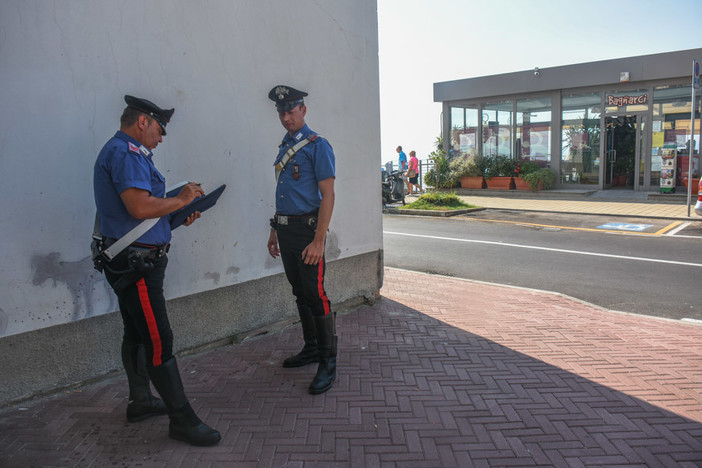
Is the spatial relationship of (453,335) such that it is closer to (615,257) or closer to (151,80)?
(151,80)

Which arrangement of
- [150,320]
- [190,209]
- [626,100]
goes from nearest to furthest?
[150,320] → [190,209] → [626,100]

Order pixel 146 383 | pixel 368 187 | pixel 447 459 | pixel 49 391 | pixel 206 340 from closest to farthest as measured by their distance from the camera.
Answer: pixel 447 459 < pixel 146 383 < pixel 49 391 < pixel 206 340 < pixel 368 187

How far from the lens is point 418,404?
338 centimetres

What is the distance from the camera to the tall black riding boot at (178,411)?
2.88m

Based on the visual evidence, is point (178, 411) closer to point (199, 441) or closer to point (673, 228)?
point (199, 441)

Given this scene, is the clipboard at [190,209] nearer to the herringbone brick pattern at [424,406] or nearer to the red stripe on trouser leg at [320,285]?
the red stripe on trouser leg at [320,285]

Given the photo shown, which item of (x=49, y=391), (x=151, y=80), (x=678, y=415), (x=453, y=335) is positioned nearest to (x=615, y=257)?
(x=453, y=335)

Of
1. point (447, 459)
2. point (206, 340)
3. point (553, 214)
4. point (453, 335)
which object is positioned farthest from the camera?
point (553, 214)

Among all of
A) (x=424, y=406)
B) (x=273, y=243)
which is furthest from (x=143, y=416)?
(x=424, y=406)

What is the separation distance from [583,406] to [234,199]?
3.05m

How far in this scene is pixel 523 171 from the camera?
1956 centimetres

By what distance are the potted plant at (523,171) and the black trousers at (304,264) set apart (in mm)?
16947

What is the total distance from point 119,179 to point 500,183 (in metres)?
18.6

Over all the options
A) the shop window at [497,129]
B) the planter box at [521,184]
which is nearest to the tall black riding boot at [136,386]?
the planter box at [521,184]
